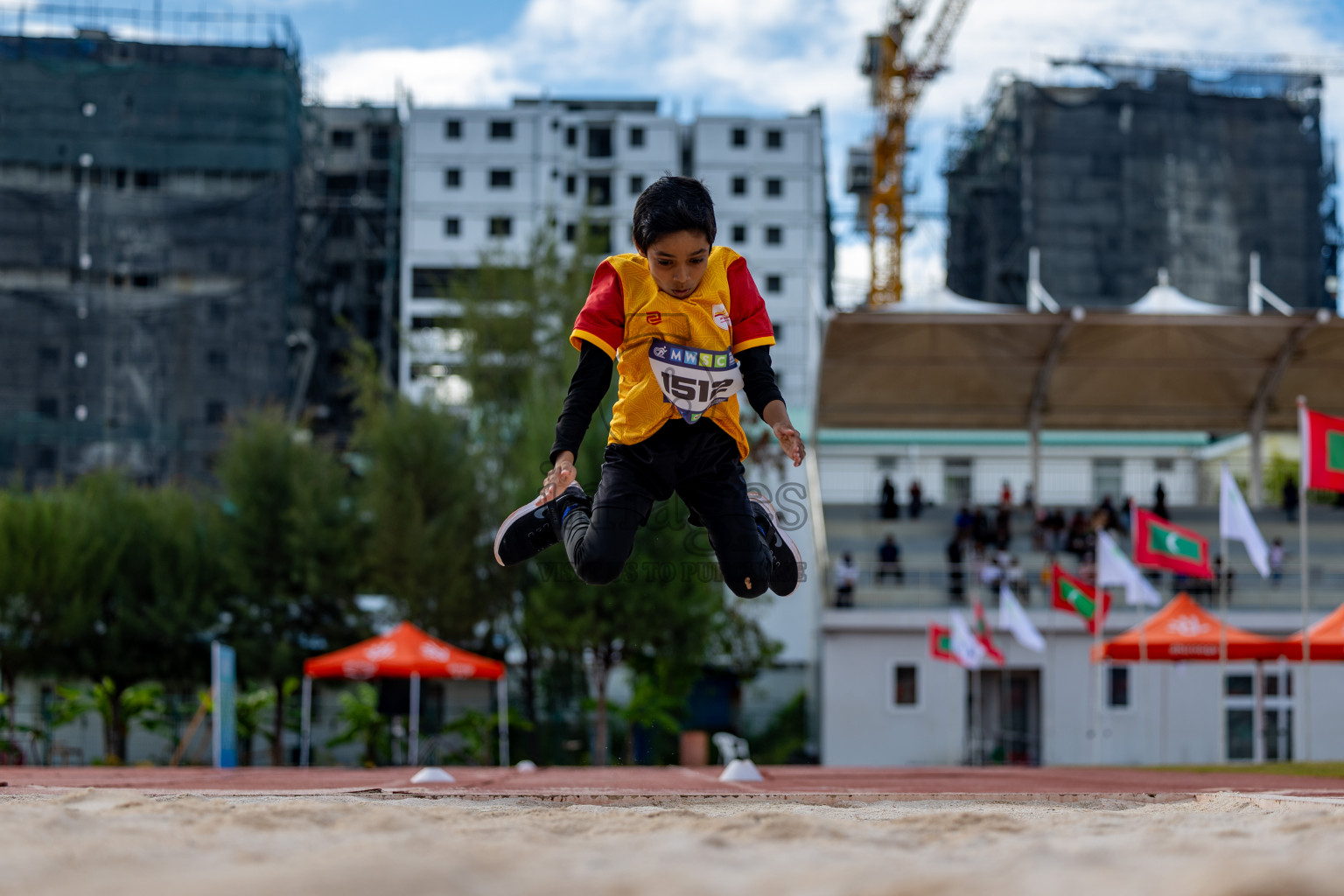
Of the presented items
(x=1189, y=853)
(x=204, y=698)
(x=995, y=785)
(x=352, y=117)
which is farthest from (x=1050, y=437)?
(x=1189, y=853)

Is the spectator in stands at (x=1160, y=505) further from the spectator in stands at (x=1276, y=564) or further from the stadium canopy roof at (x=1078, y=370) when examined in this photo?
the spectator in stands at (x=1276, y=564)

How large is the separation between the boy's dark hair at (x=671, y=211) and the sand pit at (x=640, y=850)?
2536mm

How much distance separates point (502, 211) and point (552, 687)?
49.5m

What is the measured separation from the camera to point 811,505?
34.8m

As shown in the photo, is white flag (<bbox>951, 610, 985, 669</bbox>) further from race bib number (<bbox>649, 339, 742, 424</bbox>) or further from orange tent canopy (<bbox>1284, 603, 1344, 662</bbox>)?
race bib number (<bbox>649, 339, 742, 424</bbox>)

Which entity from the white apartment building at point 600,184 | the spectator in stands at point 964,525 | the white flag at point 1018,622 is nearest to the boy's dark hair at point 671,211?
the white flag at point 1018,622

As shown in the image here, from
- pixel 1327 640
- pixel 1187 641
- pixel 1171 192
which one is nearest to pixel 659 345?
pixel 1327 640

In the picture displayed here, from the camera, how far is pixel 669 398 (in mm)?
6621

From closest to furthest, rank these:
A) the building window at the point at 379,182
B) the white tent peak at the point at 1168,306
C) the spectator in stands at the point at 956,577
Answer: the white tent peak at the point at 1168,306 → the spectator in stands at the point at 956,577 → the building window at the point at 379,182

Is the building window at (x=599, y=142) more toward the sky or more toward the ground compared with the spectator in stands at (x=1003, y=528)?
more toward the sky

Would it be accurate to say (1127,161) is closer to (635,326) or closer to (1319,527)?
(1319,527)

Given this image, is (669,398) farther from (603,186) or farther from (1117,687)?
(603,186)

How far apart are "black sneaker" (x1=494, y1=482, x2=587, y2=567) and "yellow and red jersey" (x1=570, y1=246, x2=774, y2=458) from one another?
40 cm

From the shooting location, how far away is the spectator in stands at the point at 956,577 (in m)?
31.9
